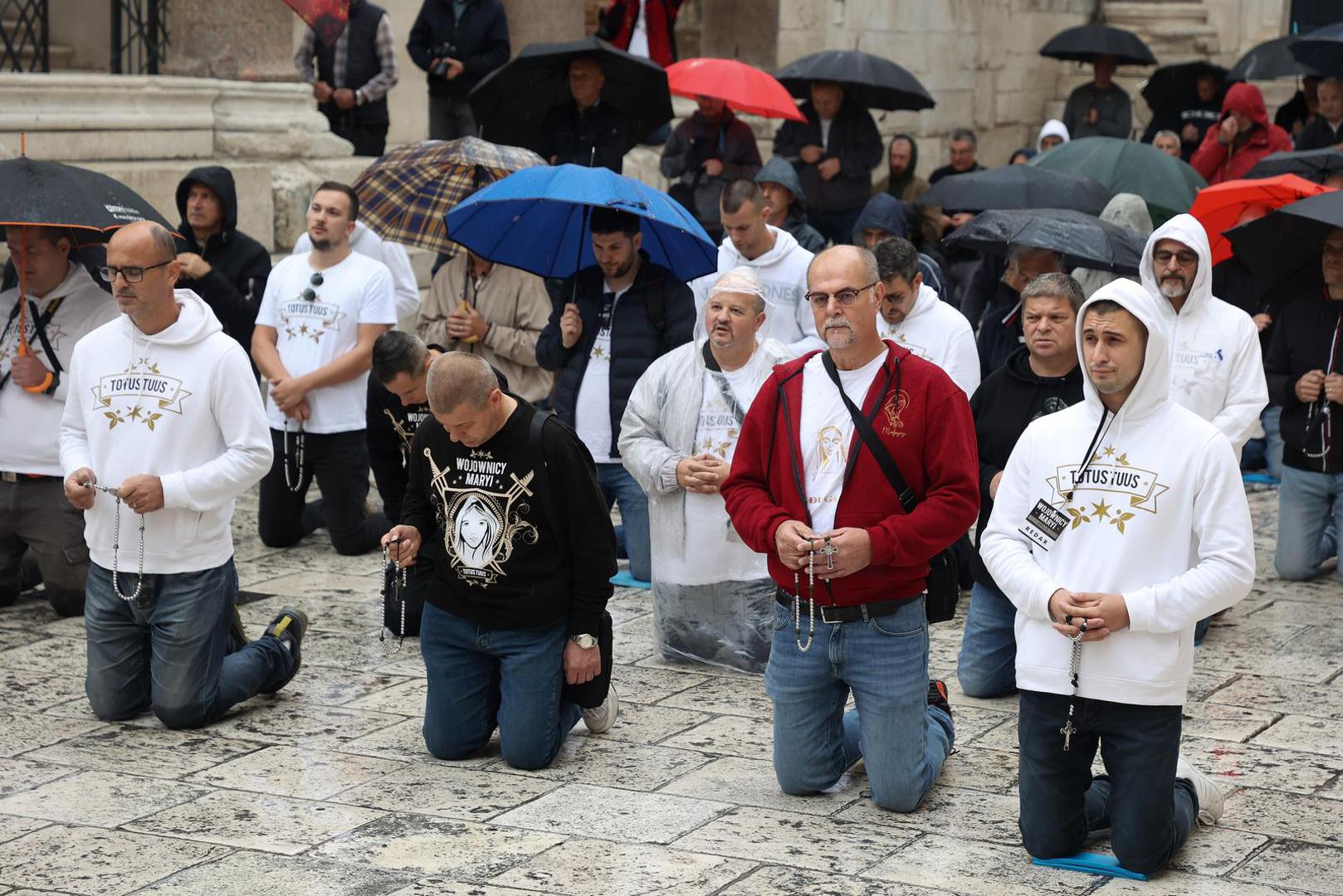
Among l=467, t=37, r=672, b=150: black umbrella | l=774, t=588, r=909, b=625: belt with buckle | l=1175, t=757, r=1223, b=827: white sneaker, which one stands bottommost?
l=1175, t=757, r=1223, b=827: white sneaker

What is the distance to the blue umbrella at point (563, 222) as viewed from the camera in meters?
8.17

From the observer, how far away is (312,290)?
9.30 metres

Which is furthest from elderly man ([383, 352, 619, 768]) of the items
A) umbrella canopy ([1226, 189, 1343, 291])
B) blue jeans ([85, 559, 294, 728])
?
umbrella canopy ([1226, 189, 1343, 291])

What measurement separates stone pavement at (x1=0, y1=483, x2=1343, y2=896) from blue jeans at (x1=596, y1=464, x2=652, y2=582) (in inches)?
38.1

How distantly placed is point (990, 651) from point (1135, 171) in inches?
235

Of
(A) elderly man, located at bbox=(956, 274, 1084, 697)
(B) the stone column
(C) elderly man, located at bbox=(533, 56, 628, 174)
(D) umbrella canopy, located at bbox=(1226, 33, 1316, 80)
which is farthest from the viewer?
(D) umbrella canopy, located at bbox=(1226, 33, 1316, 80)

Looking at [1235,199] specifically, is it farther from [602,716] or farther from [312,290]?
[602,716]

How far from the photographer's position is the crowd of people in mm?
5203

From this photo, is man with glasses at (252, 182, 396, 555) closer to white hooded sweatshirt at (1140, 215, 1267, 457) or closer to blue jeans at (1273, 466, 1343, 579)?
white hooded sweatshirt at (1140, 215, 1267, 457)

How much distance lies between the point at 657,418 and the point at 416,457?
1506 millimetres

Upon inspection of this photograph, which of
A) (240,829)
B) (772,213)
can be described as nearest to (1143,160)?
(772,213)

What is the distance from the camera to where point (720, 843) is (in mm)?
5531

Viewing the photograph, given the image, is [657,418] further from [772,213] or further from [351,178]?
[351,178]

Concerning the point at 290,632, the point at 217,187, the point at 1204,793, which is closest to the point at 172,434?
the point at 290,632
